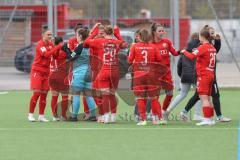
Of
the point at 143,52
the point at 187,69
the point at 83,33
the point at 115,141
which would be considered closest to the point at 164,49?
the point at 143,52

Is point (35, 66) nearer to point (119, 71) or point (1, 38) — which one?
point (119, 71)

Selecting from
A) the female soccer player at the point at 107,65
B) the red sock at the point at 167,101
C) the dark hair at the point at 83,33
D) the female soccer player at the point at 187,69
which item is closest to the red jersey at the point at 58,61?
the dark hair at the point at 83,33

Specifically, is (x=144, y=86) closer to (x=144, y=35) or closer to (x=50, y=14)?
(x=144, y=35)

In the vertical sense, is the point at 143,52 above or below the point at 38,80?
above

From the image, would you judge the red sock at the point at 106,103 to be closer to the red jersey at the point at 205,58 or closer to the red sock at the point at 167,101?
the red sock at the point at 167,101

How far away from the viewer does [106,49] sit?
14.7m

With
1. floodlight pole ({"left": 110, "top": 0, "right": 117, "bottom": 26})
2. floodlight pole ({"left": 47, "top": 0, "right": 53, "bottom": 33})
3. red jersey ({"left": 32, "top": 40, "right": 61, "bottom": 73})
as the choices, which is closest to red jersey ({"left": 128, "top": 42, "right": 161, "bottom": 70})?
red jersey ({"left": 32, "top": 40, "right": 61, "bottom": 73})

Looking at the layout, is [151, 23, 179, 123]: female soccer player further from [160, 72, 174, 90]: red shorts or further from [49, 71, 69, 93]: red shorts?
[49, 71, 69, 93]: red shorts

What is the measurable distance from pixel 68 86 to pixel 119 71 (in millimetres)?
987

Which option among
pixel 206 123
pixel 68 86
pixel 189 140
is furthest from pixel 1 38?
pixel 189 140

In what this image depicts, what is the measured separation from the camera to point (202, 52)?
1409cm

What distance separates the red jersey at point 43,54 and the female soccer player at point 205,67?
240cm

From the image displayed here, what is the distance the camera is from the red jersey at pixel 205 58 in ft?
46.2

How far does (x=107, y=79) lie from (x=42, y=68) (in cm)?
123
